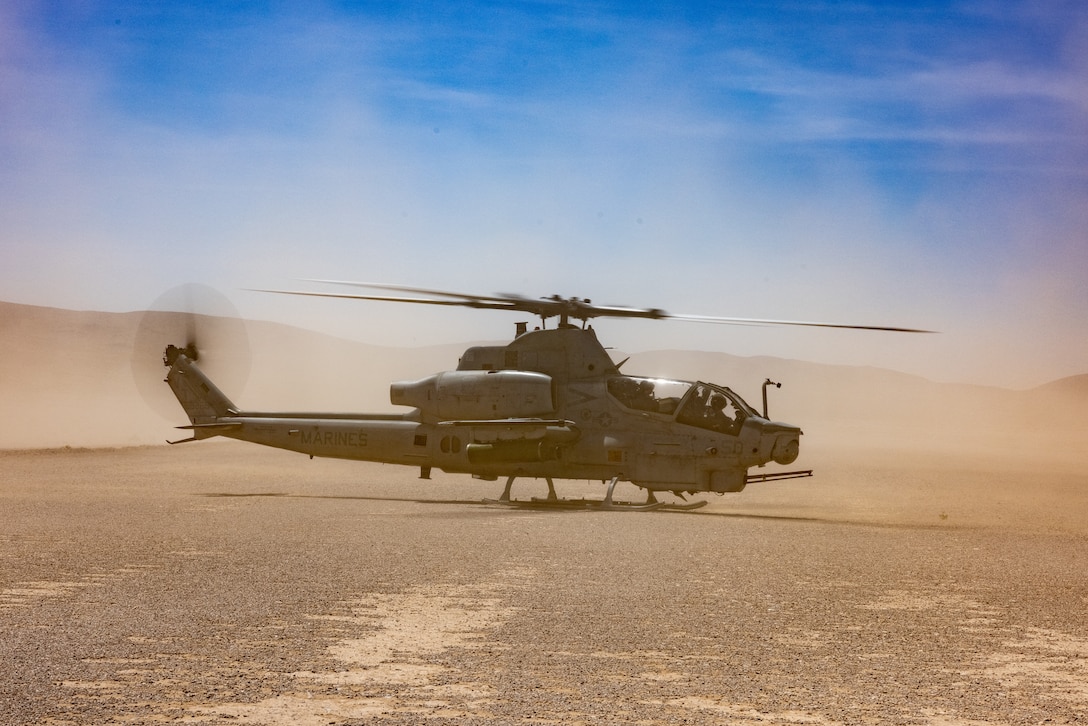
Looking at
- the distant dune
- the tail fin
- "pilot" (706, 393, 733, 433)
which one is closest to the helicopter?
"pilot" (706, 393, 733, 433)

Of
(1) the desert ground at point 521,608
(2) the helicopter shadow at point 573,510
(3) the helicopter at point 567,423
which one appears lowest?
(2) the helicopter shadow at point 573,510

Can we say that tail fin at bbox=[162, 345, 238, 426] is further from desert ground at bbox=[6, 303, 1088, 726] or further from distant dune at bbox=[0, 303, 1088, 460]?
distant dune at bbox=[0, 303, 1088, 460]

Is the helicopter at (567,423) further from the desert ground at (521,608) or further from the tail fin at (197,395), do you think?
the tail fin at (197,395)

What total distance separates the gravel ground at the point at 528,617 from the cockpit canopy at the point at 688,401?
5.29ft

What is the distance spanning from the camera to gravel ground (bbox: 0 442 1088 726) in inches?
251

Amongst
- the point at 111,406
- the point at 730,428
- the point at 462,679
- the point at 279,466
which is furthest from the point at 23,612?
the point at 111,406

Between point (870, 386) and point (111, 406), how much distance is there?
269 ft

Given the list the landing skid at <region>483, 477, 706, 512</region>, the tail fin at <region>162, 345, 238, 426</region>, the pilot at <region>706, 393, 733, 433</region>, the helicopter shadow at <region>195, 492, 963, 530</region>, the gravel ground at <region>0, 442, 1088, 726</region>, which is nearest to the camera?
the gravel ground at <region>0, 442, 1088, 726</region>

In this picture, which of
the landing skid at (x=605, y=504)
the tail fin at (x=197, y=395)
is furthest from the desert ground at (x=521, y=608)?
the tail fin at (x=197, y=395)

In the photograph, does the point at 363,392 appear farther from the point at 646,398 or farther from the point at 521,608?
the point at 521,608

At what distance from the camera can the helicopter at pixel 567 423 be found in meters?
17.8

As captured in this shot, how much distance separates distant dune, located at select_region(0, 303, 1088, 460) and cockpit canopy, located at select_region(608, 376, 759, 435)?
3882 centimetres

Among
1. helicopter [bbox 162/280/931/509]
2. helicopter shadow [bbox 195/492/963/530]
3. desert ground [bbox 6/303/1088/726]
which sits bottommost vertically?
helicopter shadow [bbox 195/492/963/530]

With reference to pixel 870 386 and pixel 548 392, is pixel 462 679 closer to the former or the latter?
pixel 548 392
